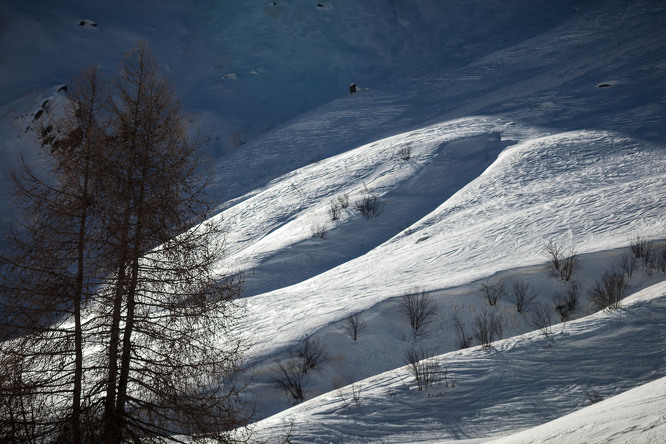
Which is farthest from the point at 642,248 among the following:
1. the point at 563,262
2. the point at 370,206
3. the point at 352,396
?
the point at 370,206

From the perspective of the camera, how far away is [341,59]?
3197 centimetres

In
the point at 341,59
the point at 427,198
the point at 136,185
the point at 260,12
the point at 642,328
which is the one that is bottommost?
the point at 642,328

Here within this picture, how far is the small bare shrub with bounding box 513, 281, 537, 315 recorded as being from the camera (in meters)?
8.43

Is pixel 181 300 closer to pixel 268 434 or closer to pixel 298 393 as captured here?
pixel 268 434

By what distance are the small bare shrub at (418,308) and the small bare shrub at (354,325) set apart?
0.75 meters

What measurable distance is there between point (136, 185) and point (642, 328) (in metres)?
6.61

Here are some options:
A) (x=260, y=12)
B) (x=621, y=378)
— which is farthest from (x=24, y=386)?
(x=260, y=12)

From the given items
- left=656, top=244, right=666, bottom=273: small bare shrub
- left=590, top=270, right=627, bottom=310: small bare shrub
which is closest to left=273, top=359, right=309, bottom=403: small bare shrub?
left=590, top=270, right=627, bottom=310: small bare shrub

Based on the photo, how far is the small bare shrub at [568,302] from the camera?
26.6ft

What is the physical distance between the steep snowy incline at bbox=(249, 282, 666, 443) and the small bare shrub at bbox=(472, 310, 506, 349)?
72 centimetres

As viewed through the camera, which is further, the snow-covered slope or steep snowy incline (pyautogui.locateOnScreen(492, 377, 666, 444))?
the snow-covered slope

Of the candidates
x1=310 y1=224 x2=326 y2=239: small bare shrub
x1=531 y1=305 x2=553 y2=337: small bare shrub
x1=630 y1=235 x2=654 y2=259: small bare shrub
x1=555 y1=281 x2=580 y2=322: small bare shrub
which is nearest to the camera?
x1=531 y1=305 x2=553 y2=337: small bare shrub

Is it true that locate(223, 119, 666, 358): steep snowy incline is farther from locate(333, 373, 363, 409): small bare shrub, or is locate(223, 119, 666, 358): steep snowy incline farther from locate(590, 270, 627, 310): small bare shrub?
locate(333, 373, 363, 409): small bare shrub

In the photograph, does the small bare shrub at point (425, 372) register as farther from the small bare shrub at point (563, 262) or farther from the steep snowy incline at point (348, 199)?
the steep snowy incline at point (348, 199)
